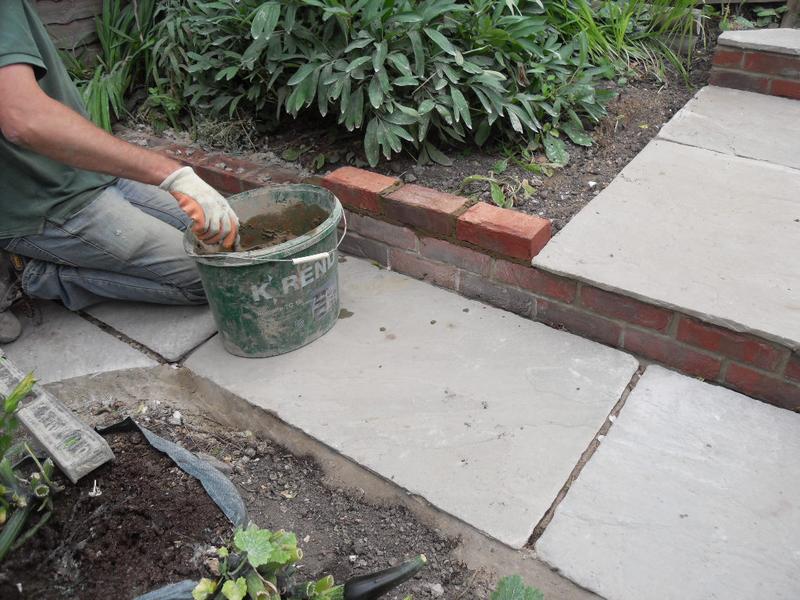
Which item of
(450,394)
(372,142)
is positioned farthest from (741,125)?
(450,394)

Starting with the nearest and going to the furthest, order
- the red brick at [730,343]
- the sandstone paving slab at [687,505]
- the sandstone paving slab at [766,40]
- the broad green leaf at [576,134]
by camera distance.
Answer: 1. the sandstone paving slab at [687,505]
2. the red brick at [730,343]
3. the broad green leaf at [576,134]
4. the sandstone paving slab at [766,40]

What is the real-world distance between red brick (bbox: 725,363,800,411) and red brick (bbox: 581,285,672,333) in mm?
236

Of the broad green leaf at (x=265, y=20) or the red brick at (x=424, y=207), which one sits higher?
the broad green leaf at (x=265, y=20)

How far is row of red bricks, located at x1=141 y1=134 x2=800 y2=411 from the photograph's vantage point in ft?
6.53

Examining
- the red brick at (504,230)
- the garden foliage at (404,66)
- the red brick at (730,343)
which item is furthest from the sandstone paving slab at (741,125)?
the red brick at (730,343)

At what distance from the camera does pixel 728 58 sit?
3.10 metres

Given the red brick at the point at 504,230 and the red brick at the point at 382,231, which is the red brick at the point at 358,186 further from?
the red brick at the point at 504,230

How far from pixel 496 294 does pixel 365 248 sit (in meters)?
0.60

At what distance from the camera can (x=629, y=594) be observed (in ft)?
5.06

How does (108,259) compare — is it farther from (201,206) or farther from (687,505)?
(687,505)

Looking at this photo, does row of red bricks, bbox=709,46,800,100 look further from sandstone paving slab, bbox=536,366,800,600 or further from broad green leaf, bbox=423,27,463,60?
sandstone paving slab, bbox=536,366,800,600

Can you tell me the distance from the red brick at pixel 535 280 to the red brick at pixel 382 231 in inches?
14.5

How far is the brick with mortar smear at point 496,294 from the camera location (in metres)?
2.36

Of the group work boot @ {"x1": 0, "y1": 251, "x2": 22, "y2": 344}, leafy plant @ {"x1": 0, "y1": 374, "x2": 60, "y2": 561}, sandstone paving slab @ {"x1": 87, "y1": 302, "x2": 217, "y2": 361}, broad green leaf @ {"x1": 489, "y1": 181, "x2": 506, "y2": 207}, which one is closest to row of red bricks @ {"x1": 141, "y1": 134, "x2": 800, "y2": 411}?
broad green leaf @ {"x1": 489, "y1": 181, "x2": 506, "y2": 207}
